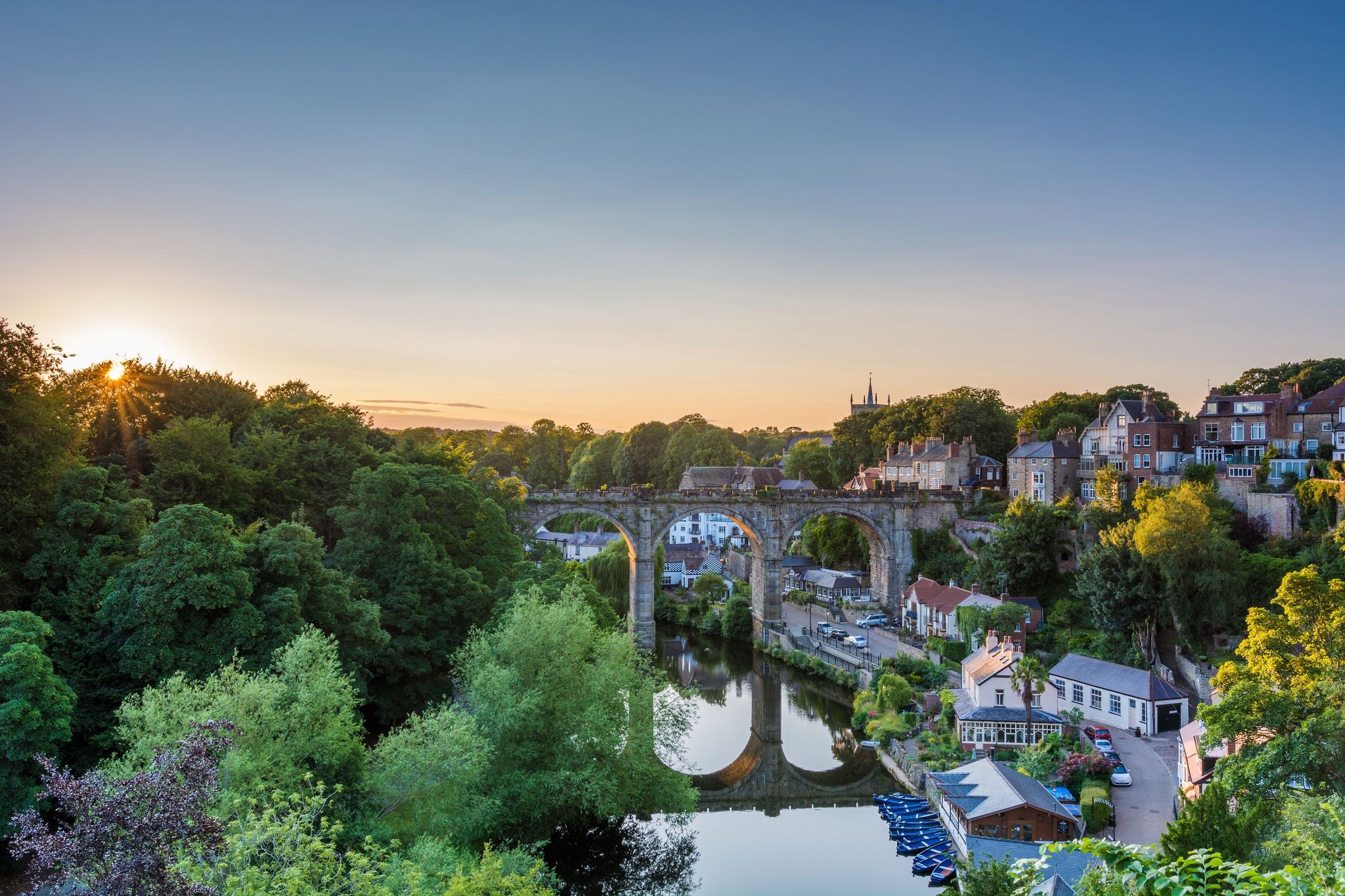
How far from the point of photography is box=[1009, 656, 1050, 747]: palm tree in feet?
92.2

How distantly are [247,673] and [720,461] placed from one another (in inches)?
2722

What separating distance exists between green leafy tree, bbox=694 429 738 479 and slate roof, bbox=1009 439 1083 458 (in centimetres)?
3840

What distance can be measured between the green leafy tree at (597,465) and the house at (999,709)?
6346cm

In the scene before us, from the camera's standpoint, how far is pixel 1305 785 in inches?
747

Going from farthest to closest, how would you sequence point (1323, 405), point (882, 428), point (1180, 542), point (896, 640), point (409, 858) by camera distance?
point (882, 428) → point (896, 640) → point (1323, 405) → point (1180, 542) → point (409, 858)

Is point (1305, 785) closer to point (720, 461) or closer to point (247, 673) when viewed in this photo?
point (247, 673)

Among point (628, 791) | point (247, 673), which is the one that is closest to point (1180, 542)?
point (628, 791)

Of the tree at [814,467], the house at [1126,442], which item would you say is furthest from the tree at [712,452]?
the house at [1126,442]

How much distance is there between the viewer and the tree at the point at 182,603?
20.7 meters

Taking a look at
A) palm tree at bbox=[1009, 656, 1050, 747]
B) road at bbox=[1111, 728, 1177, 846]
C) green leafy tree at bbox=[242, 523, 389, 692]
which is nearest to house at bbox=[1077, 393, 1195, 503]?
palm tree at bbox=[1009, 656, 1050, 747]

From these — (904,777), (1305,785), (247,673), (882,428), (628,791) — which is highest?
(882,428)

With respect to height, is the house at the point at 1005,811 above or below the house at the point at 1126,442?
below

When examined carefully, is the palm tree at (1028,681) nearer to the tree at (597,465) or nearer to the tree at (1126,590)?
the tree at (1126,590)

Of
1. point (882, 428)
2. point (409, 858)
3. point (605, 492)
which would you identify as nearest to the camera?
point (409, 858)
